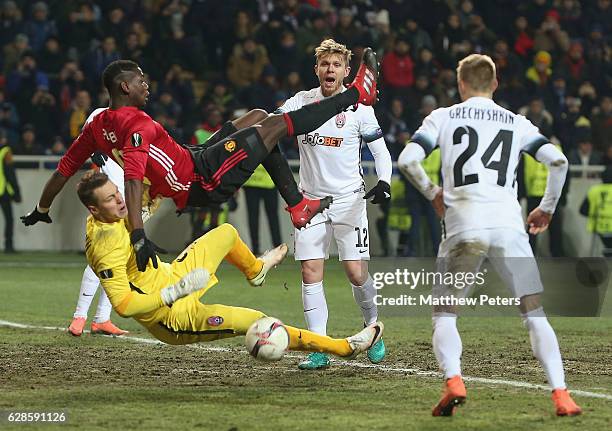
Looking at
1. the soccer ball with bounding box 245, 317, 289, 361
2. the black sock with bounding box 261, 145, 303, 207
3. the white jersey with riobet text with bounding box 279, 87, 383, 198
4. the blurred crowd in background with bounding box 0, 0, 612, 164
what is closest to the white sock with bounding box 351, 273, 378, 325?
the white jersey with riobet text with bounding box 279, 87, 383, 198

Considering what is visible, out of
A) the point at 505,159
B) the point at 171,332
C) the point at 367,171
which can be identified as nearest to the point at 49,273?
the point at 367,171

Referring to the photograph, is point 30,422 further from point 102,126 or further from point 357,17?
point 357,17

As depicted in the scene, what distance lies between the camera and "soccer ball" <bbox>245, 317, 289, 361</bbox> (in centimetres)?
778

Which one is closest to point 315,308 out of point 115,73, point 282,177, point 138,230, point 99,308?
point 282,177

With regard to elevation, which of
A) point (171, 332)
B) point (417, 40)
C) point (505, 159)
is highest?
point (417, 40)

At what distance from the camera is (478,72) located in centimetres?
734

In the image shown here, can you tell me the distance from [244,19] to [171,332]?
1423 centimetres

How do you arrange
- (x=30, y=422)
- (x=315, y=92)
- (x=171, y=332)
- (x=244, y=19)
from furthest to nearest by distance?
1. (x=244, y=19)
2. (x=315, y=92)
3. (x=171, y=332)
4. (x=30, y=422)

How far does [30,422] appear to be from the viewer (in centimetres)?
701

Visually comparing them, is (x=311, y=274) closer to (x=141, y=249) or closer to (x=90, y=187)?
(x=141, y=249)

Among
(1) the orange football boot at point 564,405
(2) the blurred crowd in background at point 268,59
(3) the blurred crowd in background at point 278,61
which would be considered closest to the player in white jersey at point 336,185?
(1) the orange football boot at point 564,405

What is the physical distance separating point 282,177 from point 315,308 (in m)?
1.12

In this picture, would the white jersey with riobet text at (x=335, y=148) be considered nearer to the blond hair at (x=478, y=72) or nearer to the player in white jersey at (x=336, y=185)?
the player in white jersey at (x=336, y=185)

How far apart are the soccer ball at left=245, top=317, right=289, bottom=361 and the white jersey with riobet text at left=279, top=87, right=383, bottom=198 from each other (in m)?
2.00
